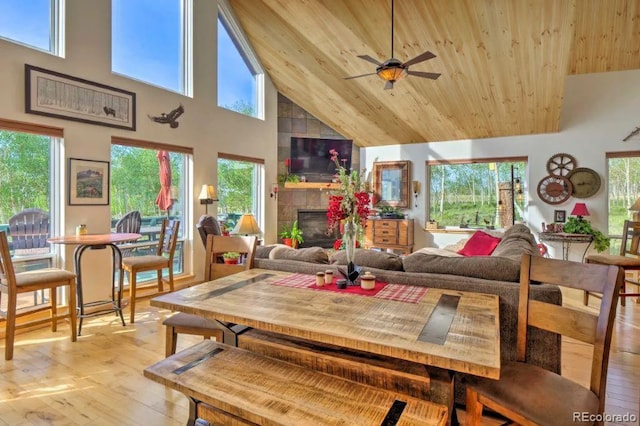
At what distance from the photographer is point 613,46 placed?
531 centimetres

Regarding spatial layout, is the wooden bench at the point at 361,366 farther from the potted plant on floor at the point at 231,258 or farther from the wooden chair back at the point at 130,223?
the wooden chair back at the point at 130,223

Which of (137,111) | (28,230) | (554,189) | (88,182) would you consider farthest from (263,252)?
(554,189)

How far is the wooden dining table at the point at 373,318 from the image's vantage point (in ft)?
4.04

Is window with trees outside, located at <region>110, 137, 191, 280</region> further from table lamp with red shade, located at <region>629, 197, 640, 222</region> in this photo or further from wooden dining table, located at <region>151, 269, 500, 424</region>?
table lamp with red shade, located at <region>629, 197, 640, 222</region>

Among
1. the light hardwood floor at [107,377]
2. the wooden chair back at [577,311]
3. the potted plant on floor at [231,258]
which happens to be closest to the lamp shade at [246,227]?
the potted plant on floor at [231,258]

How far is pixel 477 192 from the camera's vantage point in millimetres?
7043

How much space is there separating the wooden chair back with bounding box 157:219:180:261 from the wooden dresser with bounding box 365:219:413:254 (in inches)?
158

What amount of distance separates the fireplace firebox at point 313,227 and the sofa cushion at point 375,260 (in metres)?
5.23

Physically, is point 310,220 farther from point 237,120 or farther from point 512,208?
point 512,208

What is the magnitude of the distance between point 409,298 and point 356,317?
0.44 metres

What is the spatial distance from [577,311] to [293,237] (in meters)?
6.09

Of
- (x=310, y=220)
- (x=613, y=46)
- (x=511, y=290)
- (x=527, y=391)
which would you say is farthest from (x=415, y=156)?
(x=527, y=391)

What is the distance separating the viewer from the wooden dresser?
7.18m

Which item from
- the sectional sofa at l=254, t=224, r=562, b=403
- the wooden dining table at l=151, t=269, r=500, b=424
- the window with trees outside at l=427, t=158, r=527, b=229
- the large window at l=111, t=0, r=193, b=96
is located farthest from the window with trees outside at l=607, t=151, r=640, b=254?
the large window at l=111, t=0, r=193, b=96
